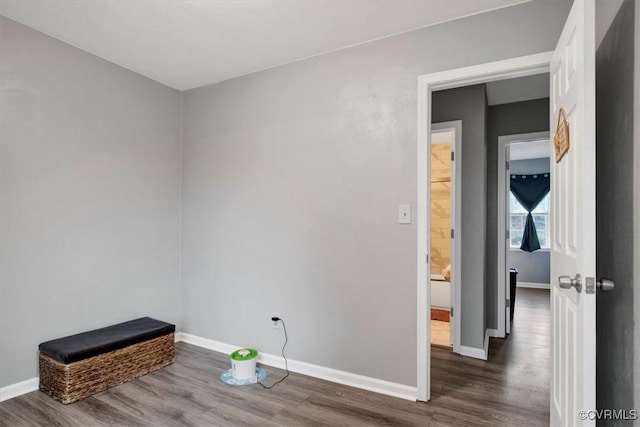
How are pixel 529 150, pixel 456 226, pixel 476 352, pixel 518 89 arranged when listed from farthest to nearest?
pixel 529 150 → pixel 518 89 → pixel 456 226 → pixel 476 352

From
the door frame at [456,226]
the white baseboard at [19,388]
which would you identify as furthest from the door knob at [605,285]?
the white baseboard at [19,388]

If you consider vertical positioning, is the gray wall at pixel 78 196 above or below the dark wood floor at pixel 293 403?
above

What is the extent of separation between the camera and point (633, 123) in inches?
48.4

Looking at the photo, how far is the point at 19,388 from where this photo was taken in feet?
7.72

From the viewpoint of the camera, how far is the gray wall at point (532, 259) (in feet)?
22.0

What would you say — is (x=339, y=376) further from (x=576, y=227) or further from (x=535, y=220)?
(x=535, y=220)

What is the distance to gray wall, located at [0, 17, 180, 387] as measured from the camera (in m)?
2.34

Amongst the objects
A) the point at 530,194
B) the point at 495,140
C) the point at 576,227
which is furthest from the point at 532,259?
the point at 576,227

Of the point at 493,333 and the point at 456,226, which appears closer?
the point at 456,226

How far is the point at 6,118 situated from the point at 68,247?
99 cm

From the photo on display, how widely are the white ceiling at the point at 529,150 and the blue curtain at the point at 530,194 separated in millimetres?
424

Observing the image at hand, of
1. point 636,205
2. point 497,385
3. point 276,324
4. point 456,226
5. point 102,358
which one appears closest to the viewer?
point 636,205

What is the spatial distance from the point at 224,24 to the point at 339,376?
8.83 ft

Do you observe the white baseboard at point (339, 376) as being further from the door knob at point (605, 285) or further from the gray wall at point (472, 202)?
the door knob at point (605, 285)
